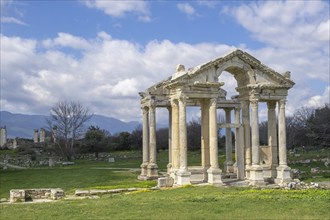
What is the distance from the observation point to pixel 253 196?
769 inches

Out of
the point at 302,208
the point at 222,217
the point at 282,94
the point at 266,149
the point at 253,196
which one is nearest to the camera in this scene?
the point at 222,217

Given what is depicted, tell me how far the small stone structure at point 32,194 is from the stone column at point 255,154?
11.6 metres

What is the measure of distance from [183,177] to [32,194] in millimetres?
8777

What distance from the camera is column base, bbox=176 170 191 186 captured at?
26.6m

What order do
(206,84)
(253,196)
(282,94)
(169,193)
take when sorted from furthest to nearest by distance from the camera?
(282,94) → (206,84) → (169,193) → (253,196)

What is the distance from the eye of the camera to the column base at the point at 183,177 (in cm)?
2661

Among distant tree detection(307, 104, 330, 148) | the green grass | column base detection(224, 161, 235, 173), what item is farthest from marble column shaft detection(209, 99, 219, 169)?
distant tree detection(307, 104, 330, 148)

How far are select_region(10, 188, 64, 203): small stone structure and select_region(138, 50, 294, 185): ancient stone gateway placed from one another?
7141 millimetres

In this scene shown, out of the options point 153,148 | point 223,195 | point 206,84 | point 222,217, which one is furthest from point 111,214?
point 153,148

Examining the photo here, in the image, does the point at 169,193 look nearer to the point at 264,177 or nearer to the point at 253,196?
the point at 253,196

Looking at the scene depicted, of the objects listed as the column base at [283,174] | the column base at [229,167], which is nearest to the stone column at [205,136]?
the column base at [283,174]

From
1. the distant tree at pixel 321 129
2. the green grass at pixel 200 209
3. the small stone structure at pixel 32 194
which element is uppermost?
the distant tree at pixel 321 129

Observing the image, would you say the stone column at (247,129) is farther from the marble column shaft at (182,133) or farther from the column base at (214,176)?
the marble column shaft at (182,133)

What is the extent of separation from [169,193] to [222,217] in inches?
324
